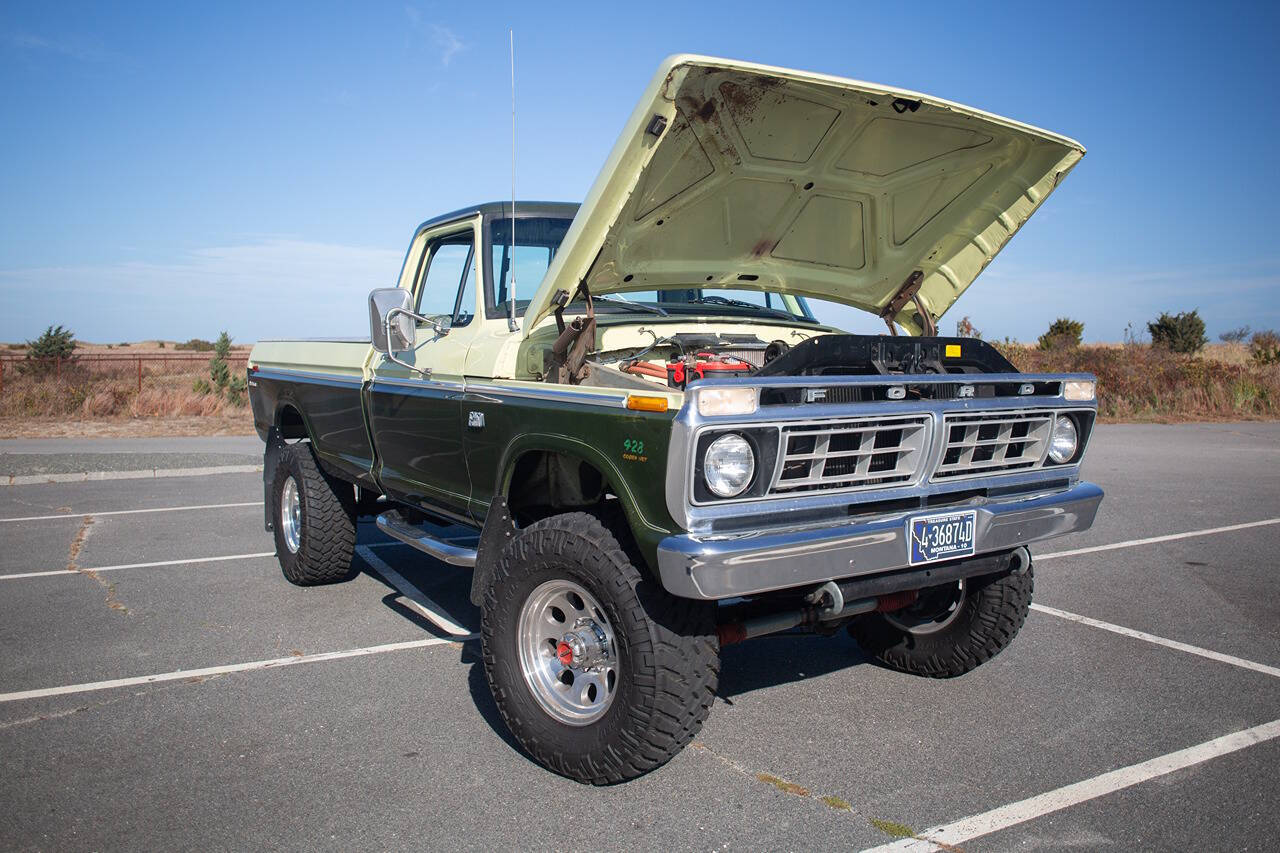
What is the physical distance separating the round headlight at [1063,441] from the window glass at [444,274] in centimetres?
300

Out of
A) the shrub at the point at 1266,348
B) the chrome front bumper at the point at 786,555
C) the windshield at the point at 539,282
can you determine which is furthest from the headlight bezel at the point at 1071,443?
the shrub at the point at 1266,348

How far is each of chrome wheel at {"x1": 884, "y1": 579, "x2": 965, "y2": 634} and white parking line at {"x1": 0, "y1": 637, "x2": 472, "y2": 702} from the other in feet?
7.67

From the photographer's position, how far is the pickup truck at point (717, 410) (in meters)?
3.24

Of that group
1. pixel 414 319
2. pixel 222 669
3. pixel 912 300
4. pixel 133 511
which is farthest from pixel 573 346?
pixel 133 511

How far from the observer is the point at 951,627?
455 cm

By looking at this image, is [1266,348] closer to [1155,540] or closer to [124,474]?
[1155,540]

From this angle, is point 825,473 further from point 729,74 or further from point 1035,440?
point 729,74

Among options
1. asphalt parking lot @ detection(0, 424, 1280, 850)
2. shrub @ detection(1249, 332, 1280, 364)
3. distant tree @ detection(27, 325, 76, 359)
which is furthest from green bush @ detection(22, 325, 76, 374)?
shrub @ detection(1249, 332, 1280, 364)

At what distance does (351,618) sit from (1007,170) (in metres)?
4.38

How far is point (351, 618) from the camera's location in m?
5.75

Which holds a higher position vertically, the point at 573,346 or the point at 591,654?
the point at 573,346

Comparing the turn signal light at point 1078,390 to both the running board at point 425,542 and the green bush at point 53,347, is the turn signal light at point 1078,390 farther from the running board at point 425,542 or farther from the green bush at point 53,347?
the green bush at point 53,347

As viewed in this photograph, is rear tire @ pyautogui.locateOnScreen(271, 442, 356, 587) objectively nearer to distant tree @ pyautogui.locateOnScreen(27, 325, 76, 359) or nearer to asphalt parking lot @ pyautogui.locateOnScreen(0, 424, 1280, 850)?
asphalt parking lot @ pyautogui.locateOnScreen(0, 424, 1280, 850)

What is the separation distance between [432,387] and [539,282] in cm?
78
